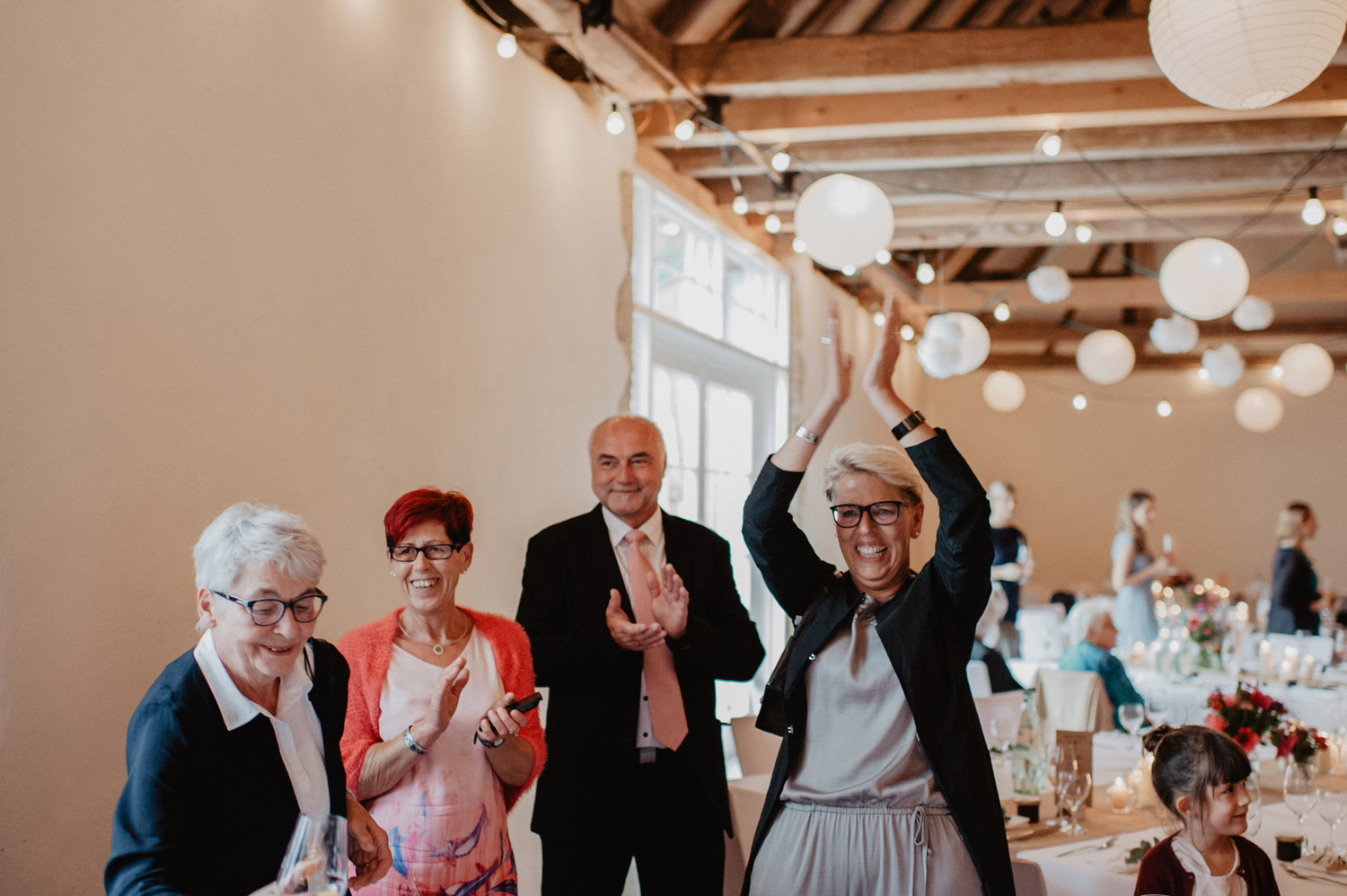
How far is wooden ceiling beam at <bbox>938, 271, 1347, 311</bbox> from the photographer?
9.82 m

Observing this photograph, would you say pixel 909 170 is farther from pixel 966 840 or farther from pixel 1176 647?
pixel 966 840

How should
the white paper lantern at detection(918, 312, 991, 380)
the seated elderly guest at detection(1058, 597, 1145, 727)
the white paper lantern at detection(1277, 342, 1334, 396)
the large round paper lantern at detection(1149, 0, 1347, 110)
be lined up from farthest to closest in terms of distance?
the white paper lantern at detection(1277, 342, 1334, 396) < the white paper lantern at detection(918, 312, 991, 380) < the seated elderly guest at detection(1058, 597, 1145, 727) < the large round paper lantern at detection(1149, 0, 1347, 110)

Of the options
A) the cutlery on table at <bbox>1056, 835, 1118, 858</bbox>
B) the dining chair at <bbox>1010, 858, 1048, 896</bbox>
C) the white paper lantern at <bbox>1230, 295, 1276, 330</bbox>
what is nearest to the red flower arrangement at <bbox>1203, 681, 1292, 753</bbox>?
the cutlery on table at <bbox>1056, 835, 1118, 858</bbox>

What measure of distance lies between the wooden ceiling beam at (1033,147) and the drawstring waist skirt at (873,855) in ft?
14.9

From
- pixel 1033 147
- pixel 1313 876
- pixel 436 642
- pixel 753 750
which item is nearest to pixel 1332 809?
A: pixel 1313 876

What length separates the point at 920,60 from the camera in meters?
4.96

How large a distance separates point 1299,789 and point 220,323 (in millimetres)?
3046

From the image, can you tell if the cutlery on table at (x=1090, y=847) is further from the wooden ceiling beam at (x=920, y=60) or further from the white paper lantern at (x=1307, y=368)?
the white paper lantern at (x=1307, y=368)

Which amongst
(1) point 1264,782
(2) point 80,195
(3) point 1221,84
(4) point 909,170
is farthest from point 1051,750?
(4) point 909,170

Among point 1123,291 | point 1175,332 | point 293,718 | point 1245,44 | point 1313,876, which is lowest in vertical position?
point 1313,876

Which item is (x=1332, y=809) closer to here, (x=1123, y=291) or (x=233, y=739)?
(x=233, y=739)

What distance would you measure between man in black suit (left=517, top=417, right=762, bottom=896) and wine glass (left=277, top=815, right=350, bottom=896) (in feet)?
3.84

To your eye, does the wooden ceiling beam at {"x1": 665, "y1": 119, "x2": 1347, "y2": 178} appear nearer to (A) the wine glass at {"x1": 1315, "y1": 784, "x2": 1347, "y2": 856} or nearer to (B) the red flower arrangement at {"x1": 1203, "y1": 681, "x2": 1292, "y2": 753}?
(B) the red flower arrangement at {"x1": 1203, "y1": 681, "x2": 1292, "y2": 753}

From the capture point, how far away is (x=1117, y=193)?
6.93 metres
